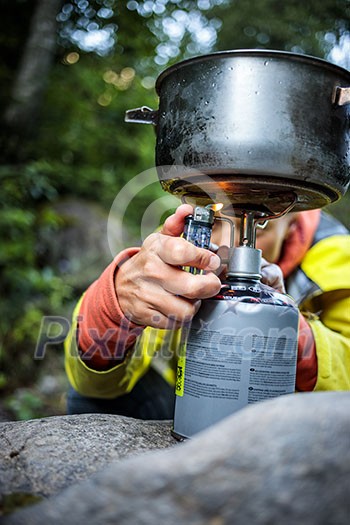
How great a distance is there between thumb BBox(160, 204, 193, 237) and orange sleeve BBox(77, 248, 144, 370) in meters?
0.23

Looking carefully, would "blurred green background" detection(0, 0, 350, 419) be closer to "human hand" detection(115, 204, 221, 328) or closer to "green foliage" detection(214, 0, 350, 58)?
"green foliage" detection(214, 0, 350, 58)

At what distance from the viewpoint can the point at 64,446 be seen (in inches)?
42.6

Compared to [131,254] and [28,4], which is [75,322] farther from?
[28,4]

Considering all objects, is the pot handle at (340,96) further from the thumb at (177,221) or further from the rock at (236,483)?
the rock at (236,483)

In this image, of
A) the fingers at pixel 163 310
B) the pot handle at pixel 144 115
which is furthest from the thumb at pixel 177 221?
the pot handle at pixel 144 115

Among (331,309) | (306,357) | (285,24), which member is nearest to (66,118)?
(285,24)

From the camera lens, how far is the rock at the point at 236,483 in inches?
25.5

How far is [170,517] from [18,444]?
554mm

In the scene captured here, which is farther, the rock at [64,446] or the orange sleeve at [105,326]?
the orange sleeve at [105,326]

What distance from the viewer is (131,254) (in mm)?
1424

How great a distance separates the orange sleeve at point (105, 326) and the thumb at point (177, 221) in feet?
0.76

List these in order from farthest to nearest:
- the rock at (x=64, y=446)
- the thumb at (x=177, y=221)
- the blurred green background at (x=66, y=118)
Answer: the blurred green background at (x=66, y=118) → the thumb at (x=177, y=221) → the rock at (x=64, y=446)

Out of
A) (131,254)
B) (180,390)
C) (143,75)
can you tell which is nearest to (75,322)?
(131,254)

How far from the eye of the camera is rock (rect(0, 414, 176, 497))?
0.94 meters
